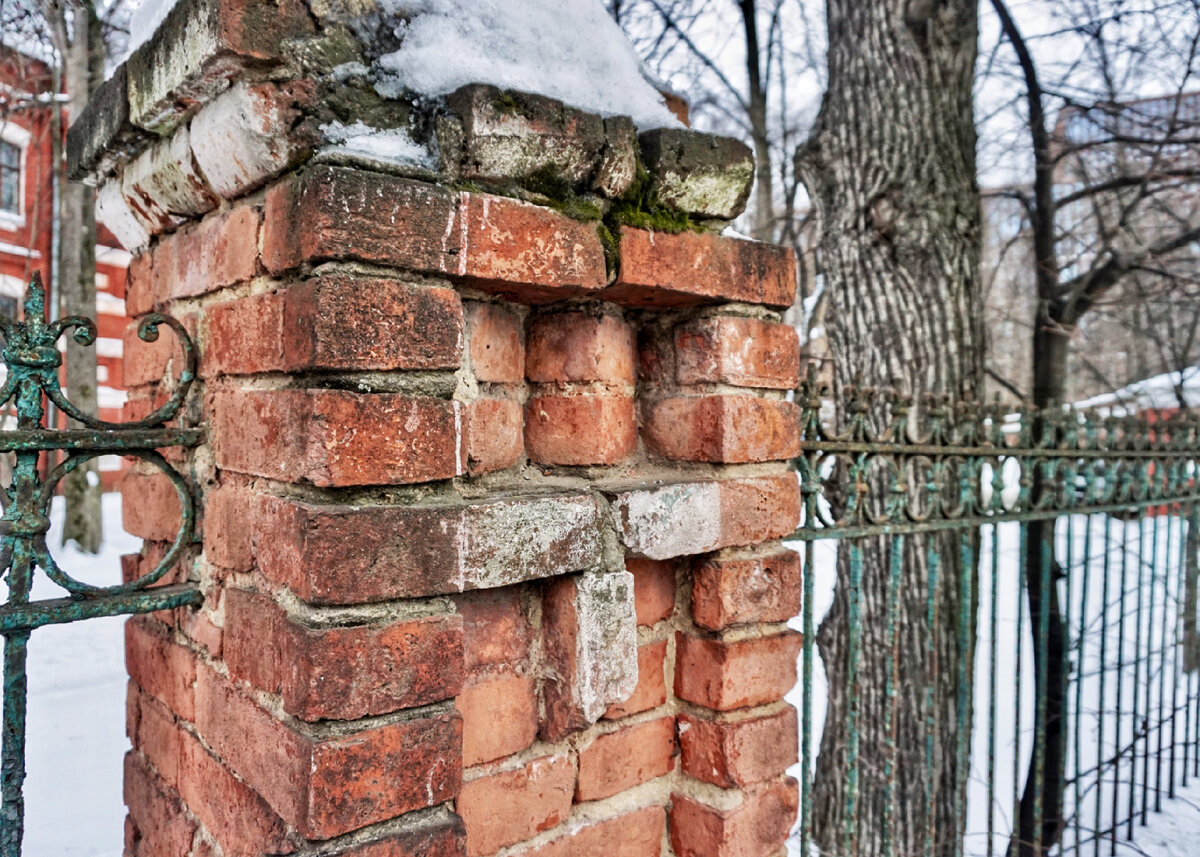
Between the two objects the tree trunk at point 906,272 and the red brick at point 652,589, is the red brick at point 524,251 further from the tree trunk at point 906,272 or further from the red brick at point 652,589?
the tree trunk at point 906,272

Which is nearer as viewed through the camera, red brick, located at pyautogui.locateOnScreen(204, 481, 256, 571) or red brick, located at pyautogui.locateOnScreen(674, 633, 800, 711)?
red brick, located at pyautogui.locateOnScreen(204, 481, 256, 571)

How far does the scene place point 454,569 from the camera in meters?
1.09

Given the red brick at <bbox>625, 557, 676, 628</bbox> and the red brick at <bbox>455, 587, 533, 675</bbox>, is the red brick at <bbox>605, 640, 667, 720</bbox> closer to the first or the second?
the red brick at <bbox>625, 557, 676, 628</bbox>

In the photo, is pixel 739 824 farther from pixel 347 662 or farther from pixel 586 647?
pixel 347 662

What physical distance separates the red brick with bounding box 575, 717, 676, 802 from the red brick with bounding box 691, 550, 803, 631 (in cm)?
22

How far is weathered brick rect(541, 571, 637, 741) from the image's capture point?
125 cm

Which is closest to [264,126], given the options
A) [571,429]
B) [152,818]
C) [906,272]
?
[571,429]

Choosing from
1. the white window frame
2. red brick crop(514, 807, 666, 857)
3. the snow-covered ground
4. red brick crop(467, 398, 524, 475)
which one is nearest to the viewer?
red brick crop(467, 398, 524, 475)

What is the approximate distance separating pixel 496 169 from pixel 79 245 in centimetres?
729

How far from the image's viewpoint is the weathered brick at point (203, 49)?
3.38ft

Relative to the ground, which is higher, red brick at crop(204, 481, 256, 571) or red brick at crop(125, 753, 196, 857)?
red brick at crop(204, 481, 256, 571)

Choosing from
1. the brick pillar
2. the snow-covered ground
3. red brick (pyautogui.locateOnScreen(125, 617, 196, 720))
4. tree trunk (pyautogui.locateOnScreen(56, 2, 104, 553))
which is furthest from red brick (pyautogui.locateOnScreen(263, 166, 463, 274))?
tree trunk (pyautogui.locateOnScreen(56, 2, 104, 553))

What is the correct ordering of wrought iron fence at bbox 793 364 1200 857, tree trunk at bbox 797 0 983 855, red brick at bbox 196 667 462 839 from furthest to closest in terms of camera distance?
tree trunk at bbox 797 0 983 855 → wrought iron fence at bbox 793 364 1200 857 → red brick at bbox 196 667 462 839

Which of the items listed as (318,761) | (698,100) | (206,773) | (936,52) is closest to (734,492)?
(318,761)
